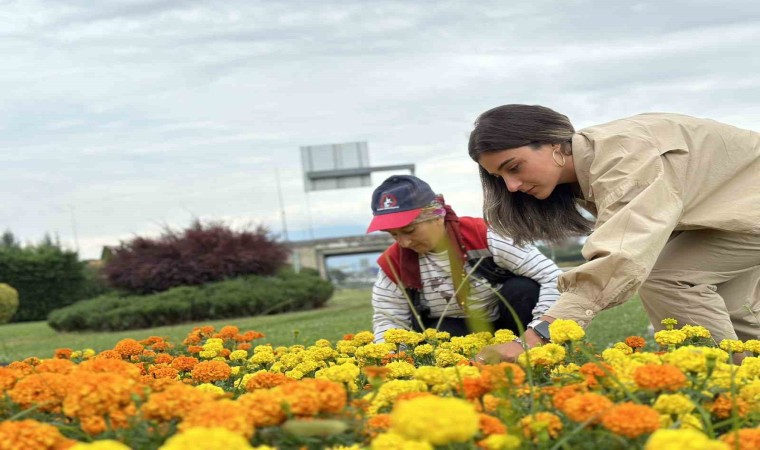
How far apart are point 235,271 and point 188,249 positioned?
1.17 meters

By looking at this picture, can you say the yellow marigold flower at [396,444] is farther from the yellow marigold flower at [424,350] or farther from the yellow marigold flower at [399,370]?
the yellow marigold flower at [424,350]

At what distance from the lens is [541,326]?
9.88 ft

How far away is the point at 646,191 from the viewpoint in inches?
121

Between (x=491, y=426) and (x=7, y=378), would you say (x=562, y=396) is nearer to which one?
(x=491, y=426)

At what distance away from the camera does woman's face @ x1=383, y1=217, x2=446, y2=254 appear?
434cm

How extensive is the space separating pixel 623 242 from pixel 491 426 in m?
1.56

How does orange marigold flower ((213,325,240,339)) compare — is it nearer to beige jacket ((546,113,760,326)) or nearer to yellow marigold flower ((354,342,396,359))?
yellow marigold flower ((354,342,396,359))

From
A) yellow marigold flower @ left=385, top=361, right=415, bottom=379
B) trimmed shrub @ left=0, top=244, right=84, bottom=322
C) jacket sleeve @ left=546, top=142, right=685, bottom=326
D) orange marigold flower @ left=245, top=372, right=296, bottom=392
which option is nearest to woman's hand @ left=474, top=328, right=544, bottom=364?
jacket sleeve @ left=546, top=142, right=685, bottom=326

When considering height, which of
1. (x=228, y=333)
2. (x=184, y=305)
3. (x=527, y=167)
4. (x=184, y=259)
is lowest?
(x=184, y=305)

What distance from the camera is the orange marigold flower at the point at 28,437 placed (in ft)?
4.69

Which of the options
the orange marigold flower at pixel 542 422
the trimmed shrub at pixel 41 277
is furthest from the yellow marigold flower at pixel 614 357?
the trimmed shrub at pixel 41 277

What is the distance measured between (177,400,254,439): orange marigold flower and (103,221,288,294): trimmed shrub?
17.5 meters

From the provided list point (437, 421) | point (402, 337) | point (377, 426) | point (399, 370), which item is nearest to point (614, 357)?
point (399, 370)

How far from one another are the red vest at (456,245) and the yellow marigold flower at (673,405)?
2.91m
